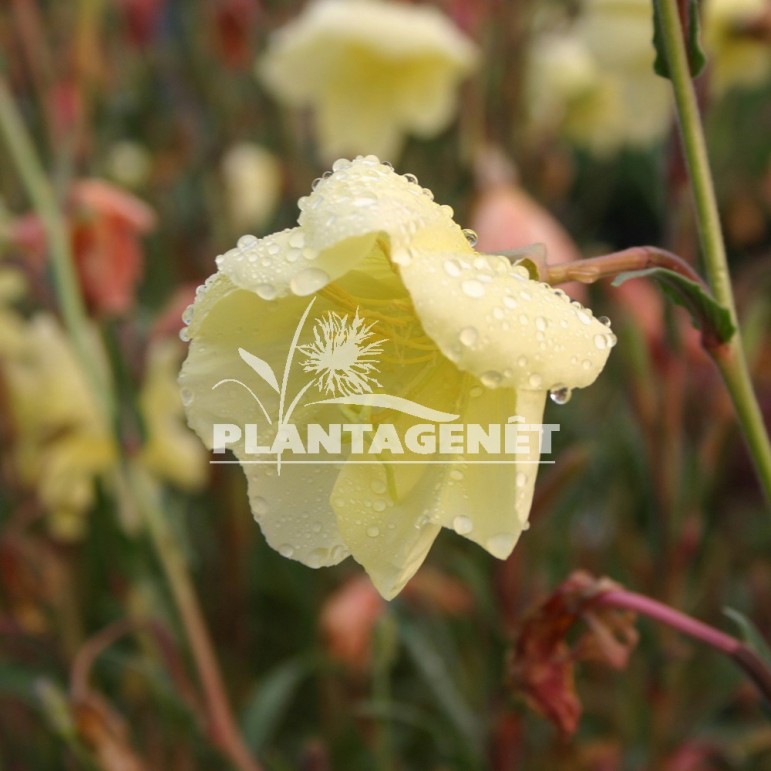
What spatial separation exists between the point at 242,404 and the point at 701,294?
208 mm

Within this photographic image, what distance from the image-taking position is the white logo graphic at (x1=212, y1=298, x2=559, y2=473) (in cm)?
46

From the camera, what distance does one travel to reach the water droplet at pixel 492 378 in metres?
0.40

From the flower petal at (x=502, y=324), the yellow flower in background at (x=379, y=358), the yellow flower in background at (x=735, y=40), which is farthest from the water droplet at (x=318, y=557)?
the yellow flower in background at (x=735, y=40)

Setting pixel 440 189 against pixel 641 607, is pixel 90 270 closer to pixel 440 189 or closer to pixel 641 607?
pixel 641 607

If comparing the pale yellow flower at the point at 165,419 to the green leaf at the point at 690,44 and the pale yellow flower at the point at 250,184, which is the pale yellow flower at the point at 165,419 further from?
the green leaf at the point at 690,44

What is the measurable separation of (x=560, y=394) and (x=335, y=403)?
0.11 m

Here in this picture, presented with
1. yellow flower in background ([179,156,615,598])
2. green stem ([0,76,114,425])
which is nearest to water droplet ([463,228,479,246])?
yellow flower in background ([179,156,615,598])

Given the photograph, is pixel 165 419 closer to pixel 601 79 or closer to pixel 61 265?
pixel 61 265

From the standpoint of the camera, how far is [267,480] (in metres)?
0.48

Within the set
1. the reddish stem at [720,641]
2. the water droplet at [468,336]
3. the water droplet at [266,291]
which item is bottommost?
the reddish stem at [720,641]

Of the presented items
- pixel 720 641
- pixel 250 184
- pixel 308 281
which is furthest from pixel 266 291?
pixel 250 184

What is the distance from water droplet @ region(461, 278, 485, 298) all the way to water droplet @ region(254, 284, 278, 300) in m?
0.07

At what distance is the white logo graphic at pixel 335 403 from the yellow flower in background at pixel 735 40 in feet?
3.19

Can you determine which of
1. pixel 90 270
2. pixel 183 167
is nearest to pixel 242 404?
pixel 90 270
